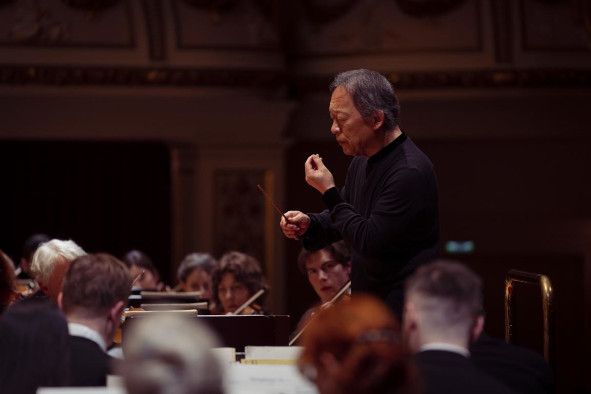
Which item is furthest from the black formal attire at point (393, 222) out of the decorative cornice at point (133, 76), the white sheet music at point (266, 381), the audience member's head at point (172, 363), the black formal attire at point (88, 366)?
the decorative cornice at point (133, 76)

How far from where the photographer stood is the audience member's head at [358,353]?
2.49 metres

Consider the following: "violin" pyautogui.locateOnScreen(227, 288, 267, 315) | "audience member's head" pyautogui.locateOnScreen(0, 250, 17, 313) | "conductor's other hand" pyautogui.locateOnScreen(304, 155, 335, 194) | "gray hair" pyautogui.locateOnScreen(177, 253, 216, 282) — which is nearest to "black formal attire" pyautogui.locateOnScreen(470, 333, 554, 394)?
"conductor's other hand" pyautogui.locateOnScreen(304, 155, 335, 194)

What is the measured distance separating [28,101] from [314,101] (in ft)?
8.47

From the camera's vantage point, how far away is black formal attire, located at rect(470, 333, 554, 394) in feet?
12.9

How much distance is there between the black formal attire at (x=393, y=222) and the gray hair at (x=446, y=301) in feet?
3.61

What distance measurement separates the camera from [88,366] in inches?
138

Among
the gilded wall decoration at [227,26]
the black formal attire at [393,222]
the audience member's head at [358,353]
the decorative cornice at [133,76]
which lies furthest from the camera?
the gilded wall decoration at [227,26]

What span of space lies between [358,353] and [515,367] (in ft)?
5.15

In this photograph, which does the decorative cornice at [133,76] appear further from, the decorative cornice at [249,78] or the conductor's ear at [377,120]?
the conductor's ear at [377,120]

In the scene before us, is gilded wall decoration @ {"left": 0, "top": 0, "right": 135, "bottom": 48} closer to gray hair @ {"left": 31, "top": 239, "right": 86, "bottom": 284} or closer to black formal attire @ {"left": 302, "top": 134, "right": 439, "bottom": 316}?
gray hair @ {"left": 31, "top": 239, "right": 86, "bottom": 284}

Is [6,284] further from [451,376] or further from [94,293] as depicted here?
[451,376]

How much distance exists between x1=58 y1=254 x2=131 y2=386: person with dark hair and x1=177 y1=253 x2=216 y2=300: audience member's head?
5.50 meters

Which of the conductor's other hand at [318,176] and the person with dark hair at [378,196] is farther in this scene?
the conductor's other hand at [318,176]

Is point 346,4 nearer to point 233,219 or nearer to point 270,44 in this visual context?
point 270,44
